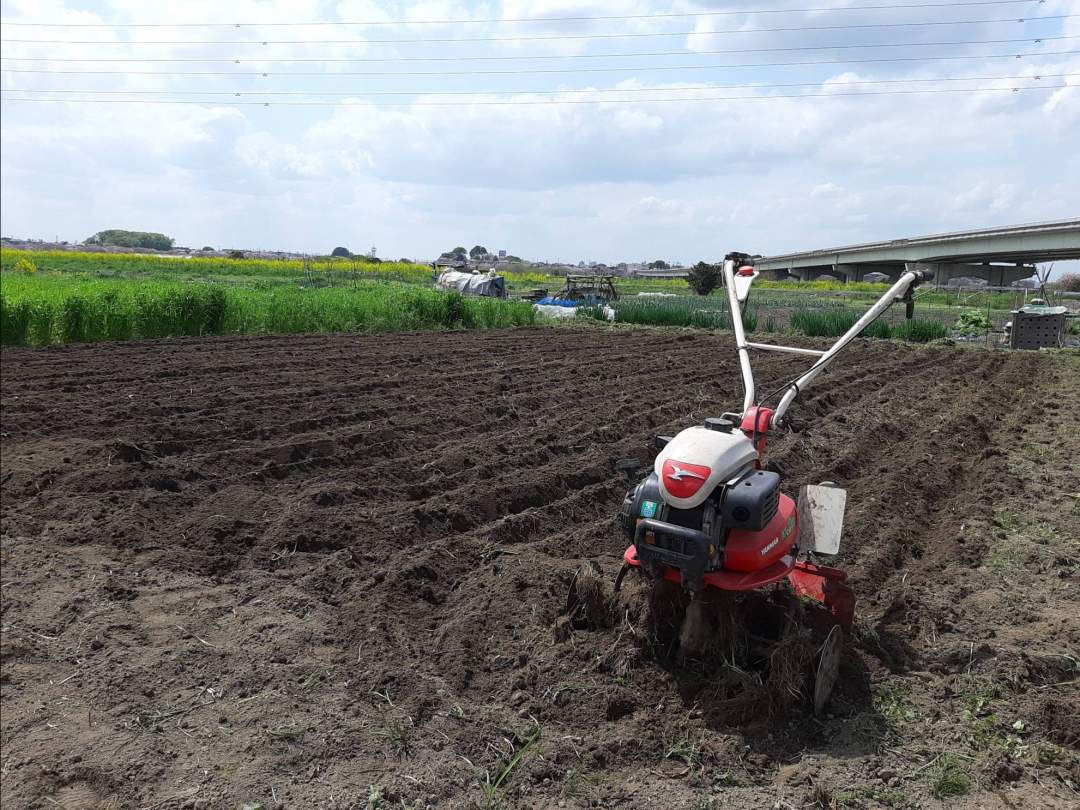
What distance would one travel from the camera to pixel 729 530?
11.2ft

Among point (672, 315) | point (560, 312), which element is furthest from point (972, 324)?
point (560, 312)

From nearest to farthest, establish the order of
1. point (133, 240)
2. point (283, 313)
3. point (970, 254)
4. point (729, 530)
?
point (729, 530)
point (283, 313)
point (970, 254)
point (133, 240)

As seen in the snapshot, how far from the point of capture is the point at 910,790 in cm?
301

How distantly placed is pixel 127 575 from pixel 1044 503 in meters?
6.48

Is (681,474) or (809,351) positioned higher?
(809,351)

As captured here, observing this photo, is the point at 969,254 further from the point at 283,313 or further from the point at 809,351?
the point at 809,351

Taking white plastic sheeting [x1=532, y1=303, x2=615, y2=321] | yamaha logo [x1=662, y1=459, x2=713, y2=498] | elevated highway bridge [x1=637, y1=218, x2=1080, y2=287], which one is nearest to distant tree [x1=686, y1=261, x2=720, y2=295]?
elevated highway bridge [x1=637, y1=218, x2=1080, y2=287]

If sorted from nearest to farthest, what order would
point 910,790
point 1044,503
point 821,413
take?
1. point 910,790
2. point 1044,503
3. point 821,413

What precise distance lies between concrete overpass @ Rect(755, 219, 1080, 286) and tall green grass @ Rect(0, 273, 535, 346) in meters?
9.20

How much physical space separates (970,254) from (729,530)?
38.2 m

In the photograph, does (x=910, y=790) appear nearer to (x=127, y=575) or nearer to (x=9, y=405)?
(x=127, y=575)

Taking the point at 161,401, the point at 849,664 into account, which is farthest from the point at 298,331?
the point at 849,664

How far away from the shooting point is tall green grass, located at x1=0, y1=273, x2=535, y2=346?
14.6m

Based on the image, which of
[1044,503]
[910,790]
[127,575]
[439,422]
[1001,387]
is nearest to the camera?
[910,790]
